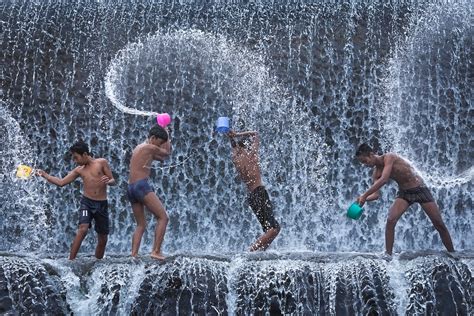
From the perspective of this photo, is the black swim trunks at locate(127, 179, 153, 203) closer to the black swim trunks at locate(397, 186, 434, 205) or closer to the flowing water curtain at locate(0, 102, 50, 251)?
the black swim trunks at locate(397, 186, 434, 205)

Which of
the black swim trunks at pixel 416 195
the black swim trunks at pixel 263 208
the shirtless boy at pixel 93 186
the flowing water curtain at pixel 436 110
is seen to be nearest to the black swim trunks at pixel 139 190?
the shirtless boy at pixel 93 186

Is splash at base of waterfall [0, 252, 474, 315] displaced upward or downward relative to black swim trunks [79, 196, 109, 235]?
downward

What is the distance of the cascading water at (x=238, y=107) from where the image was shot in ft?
40.1

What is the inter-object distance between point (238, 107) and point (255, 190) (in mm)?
3293

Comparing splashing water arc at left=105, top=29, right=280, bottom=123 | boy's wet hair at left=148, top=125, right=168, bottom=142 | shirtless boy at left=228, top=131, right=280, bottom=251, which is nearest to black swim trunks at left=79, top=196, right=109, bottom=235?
boy's wet hair at left=148, top=125, right=168, bottom=142

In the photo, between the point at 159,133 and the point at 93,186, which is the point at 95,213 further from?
the point at 159,133

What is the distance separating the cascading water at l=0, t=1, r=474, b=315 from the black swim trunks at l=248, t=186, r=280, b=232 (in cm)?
184

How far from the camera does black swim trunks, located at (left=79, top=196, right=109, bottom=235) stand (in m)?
9.37

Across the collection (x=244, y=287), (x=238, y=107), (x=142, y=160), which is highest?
(x=238, y=107)

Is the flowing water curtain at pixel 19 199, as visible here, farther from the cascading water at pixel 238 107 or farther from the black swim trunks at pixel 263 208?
the black swim trunks at pixel 263 208

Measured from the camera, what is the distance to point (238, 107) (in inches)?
510

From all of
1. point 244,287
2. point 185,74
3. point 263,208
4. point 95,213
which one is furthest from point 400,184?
point 185,74

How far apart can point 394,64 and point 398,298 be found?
5.65 m

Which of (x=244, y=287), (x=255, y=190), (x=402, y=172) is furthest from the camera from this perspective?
(x=255, y=190)
